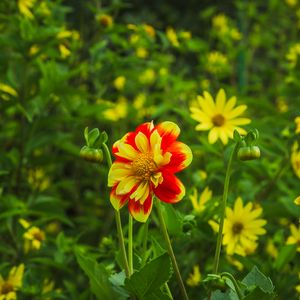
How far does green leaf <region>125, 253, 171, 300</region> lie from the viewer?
2.38ft

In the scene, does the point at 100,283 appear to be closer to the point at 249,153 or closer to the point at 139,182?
the point at 139,182

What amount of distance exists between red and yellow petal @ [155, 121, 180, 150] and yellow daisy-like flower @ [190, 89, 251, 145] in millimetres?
467

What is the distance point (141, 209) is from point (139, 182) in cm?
4

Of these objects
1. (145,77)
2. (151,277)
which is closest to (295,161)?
(151,277)

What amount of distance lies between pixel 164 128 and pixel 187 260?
0.49 meters

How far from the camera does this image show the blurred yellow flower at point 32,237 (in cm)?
124

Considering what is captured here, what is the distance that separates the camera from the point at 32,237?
49.1 inches

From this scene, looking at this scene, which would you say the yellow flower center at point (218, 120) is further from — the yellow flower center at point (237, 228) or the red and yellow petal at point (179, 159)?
the red and yellow petal at point (179, 159)

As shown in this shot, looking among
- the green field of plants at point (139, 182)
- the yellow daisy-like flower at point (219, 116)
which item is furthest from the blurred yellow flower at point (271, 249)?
the yellow daisy-like flower at point (219, 116)

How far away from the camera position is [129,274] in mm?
769

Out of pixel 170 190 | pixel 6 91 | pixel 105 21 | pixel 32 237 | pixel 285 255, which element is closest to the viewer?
pixel 170 190

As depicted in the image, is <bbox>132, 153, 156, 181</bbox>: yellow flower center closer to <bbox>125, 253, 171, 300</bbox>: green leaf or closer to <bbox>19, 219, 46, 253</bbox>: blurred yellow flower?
<bbox>125, 253, 171, 300</bbox>: green leaf

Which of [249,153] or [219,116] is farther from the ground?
[249,153]

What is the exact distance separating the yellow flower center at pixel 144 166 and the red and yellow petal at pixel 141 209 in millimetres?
28
